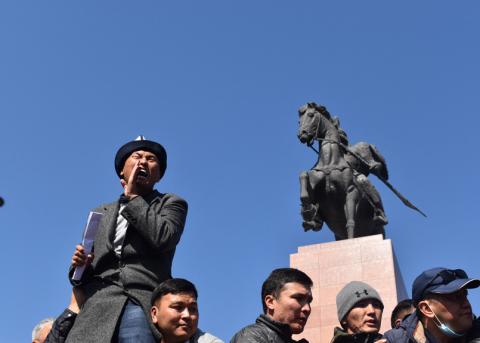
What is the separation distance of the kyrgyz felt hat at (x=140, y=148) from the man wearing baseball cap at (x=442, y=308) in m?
1.72

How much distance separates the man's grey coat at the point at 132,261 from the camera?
3969 mm

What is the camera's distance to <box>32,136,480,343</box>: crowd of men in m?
3.67

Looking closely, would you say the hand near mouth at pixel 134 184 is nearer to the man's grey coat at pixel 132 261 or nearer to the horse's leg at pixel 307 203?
the man's grey coat at pixel 132 261

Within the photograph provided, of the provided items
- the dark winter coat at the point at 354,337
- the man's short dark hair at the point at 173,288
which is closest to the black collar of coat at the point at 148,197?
the man's short dark hair at the point at 173,288

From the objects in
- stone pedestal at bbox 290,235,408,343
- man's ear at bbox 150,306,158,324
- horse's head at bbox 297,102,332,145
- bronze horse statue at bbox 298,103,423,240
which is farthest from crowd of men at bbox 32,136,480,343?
horse's head at bbox 297,102,332,145

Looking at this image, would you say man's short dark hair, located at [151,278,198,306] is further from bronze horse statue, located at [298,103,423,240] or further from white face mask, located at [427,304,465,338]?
bronze horse statue, located at [298,103,423,240]

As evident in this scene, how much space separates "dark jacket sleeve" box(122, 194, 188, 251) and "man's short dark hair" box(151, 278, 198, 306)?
0.67 feet

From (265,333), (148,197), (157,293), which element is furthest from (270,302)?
(148,197)

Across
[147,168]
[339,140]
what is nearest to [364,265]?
[339,140]

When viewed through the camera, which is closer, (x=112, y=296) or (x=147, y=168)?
(x=112, y=296)

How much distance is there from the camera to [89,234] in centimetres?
418

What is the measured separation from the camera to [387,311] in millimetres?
9266

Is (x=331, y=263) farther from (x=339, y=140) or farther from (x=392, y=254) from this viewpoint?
A: (x=339, y=140)

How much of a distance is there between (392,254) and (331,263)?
0.84 meters
